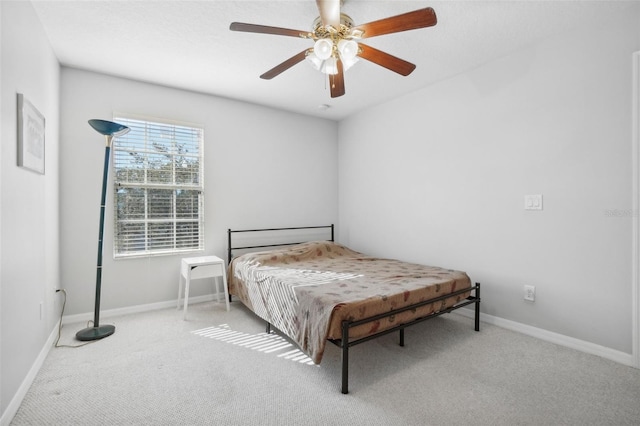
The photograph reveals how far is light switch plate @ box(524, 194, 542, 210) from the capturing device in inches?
106

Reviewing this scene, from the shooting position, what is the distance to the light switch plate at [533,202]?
2705 millimetres

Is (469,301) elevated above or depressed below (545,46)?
below

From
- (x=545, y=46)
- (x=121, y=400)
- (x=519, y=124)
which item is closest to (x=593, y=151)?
(x=519, y=124)

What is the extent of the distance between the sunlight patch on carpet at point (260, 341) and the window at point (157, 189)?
1.18 m

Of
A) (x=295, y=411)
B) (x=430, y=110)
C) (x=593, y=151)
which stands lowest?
(x=295, y=411)

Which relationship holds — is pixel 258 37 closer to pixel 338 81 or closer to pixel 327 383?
pixel 338 81

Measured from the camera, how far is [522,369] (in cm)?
219

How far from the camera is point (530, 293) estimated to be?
2.77 metres

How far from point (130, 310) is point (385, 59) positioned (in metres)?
3.43

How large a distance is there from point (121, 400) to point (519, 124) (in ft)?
12.0

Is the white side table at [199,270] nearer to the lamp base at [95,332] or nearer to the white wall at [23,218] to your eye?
the lamp base at [95,332]

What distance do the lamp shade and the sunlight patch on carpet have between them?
190 centimetres

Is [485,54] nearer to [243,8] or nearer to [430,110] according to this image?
[430,110]

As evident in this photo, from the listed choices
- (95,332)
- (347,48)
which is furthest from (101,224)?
(347,48)
